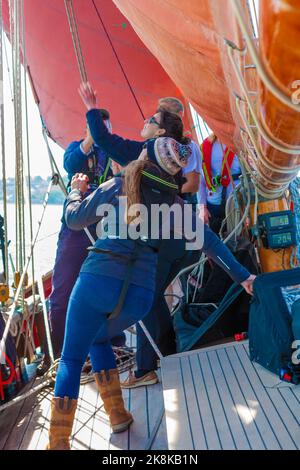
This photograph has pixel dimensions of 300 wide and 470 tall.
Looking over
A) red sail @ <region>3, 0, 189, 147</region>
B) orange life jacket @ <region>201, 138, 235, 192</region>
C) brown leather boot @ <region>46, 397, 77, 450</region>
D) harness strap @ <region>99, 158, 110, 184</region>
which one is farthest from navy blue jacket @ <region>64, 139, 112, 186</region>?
red sail @ <region>3, 0, 189, 147</region>

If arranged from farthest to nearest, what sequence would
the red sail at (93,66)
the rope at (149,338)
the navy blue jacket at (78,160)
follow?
1. the red sail at (93,66)
2. the navy blue jacket at (78,160)
3. the rope at (149,338)

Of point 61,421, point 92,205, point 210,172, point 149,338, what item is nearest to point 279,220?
point 210,172

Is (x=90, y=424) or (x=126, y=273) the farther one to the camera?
(x=90, y=424)

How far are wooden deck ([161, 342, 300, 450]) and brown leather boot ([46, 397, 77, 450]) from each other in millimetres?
329

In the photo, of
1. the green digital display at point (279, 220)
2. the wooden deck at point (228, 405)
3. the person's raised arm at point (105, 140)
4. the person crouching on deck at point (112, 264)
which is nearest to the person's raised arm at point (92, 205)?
the person crouching on deck at point (112, 264)

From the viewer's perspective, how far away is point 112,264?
1750 mm

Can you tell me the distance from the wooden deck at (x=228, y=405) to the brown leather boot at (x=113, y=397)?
193mm

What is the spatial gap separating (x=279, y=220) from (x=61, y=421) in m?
1.45

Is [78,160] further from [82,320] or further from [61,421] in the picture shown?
[61,421]

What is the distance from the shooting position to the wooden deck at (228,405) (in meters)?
1.56

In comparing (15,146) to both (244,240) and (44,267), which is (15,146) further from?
(44,267)

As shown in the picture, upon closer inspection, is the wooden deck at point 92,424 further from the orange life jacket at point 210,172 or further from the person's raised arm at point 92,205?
the orange life jacket at point 210,172

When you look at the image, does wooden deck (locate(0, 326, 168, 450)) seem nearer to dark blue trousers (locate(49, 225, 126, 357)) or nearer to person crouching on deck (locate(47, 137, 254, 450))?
person crouching on deck (locate(47, 137, 254, 450))

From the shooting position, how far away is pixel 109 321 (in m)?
1.84
